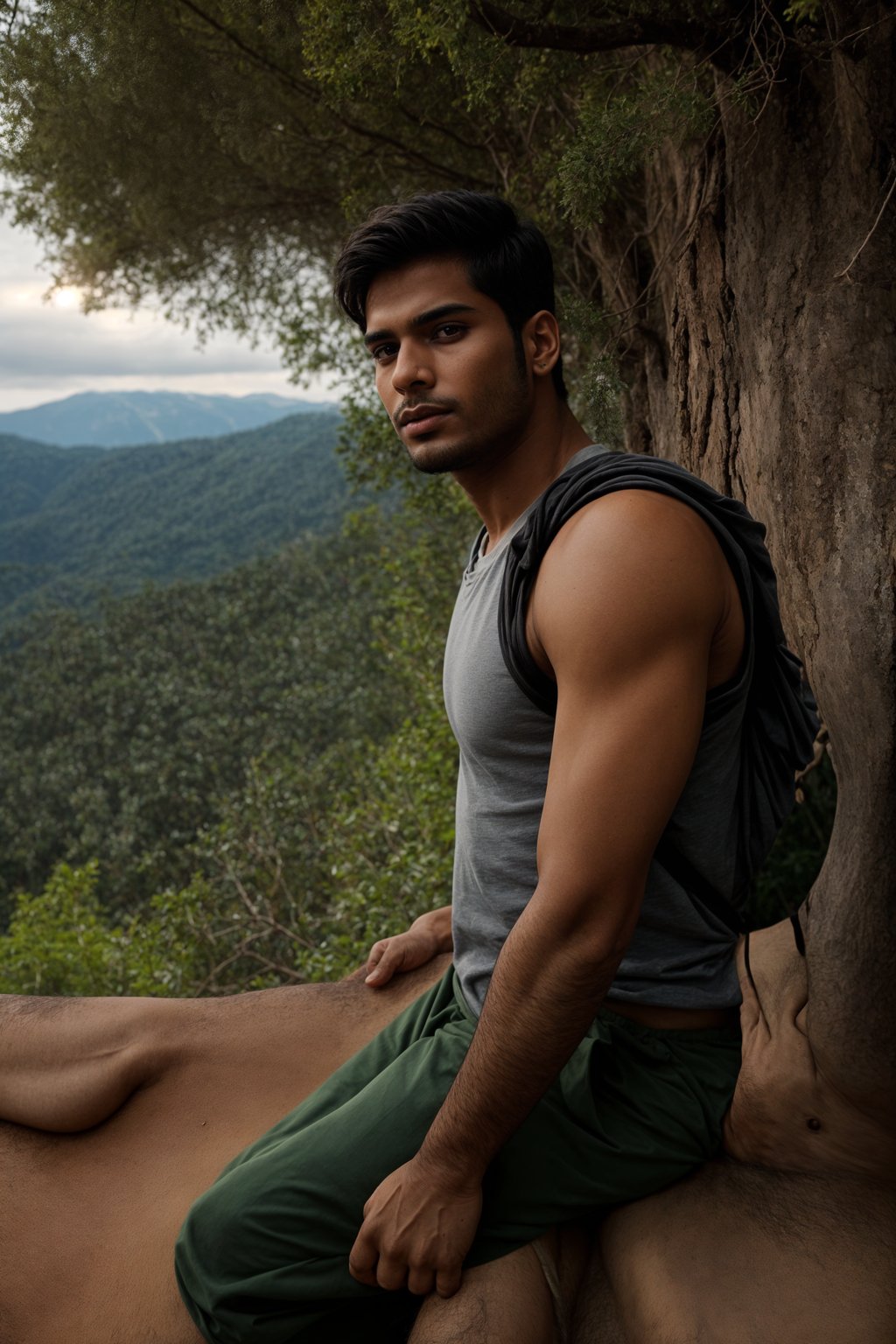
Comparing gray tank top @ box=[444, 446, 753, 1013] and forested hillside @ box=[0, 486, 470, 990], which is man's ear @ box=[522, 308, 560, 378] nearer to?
gray tank top @ box=[444, 446, 753, 1013]

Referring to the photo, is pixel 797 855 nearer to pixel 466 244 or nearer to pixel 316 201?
pixel 316 201

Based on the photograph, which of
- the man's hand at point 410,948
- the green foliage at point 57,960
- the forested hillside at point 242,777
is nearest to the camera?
the man's hand at point 410,948

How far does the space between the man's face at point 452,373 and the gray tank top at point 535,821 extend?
158mm

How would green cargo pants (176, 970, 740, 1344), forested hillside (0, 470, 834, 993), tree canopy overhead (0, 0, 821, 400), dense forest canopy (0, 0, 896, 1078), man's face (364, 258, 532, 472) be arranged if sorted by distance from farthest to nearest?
forested hillside (0, 470, 834, 993), tree canopy overhead (0, 0, 821, 400), dense forest canopy (0, 0, 896, 1078), man's face (364, 258, 532, 472), green cargo pants (176, 970, 740, 1344)

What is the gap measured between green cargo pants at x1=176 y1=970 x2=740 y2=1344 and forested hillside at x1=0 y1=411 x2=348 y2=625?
3193cm

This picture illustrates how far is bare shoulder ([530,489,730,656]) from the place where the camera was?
4.72ft

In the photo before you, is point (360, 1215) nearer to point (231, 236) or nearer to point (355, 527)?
point (231, 236)

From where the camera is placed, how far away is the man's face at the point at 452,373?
6.15 ft

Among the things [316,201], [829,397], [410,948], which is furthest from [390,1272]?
[316,201]

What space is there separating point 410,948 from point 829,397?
1.58m

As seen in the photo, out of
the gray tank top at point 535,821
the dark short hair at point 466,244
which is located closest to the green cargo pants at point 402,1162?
the gray tank top at point 535,821

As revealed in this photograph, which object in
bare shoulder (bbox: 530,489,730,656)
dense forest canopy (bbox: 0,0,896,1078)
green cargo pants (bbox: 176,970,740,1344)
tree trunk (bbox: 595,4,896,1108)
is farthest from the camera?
dense forest canopy (bbox: 0,0,896,1078)

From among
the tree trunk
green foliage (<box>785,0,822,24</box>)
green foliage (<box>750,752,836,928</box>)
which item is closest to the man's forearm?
the tree trunk

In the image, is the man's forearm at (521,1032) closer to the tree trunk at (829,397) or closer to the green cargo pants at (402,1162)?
the green cargo pants at (402,1162)
